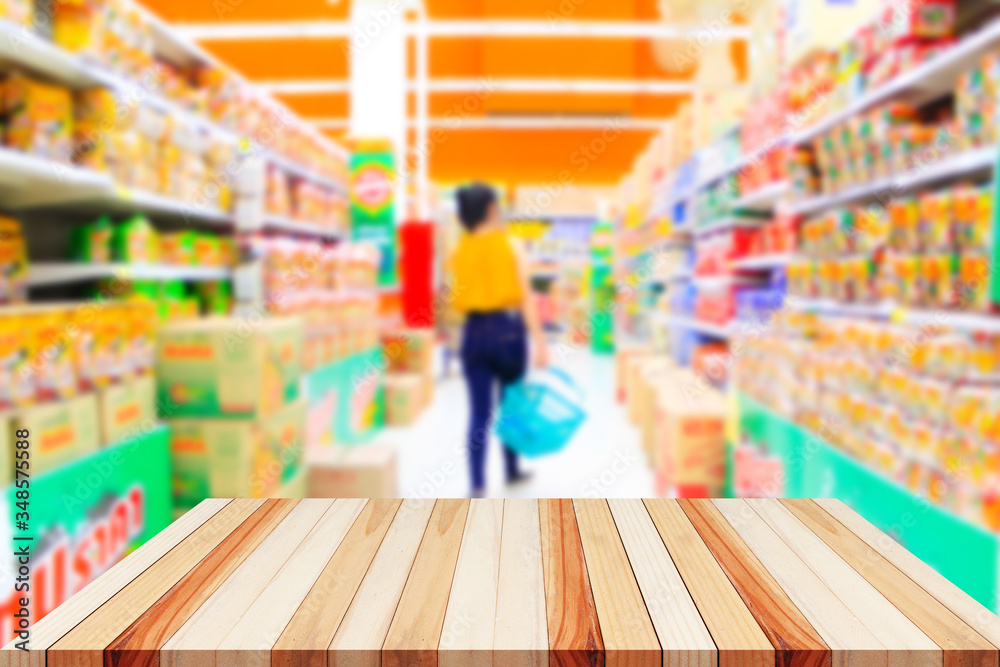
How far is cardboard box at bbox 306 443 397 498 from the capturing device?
10.2 feet

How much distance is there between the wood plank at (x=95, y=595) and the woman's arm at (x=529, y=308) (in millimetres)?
2337

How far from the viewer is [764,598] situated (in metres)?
0.78

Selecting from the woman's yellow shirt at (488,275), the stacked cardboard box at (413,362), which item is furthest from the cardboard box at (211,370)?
the stacked cardboard box at (413,362)

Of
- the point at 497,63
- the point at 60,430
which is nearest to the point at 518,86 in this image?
the point at 497,63

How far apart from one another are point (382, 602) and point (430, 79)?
11221mm

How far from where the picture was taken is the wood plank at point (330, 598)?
0.67m

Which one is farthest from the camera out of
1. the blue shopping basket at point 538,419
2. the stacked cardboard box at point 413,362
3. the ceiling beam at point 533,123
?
the ceiling beam at point 533,123

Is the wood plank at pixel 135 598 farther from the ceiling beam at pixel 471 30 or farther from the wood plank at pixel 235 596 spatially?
the ceiling beam at pixel 471 30

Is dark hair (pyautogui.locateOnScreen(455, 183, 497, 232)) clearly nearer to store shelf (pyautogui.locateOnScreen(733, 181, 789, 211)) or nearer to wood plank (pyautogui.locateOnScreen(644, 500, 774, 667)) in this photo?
store shelf (pyautogui.locateOnScreen(733, 181, 789, 211))

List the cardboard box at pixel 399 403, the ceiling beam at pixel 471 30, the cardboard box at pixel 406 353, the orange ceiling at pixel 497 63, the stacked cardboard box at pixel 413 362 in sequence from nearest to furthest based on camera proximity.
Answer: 1. the cardboard box at pixel 399 403
2. the stacked cardboard box at pixel 413 362
3. the cardboard box at pixel 406 353
4. the orange ceiling at pixel 497 63
5. the ceiling beam at pixel 471 30

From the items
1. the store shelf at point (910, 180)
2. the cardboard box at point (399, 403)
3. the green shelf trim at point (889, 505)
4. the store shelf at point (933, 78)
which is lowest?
the cardboard box at point (399, 403)

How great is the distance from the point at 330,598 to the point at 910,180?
7.67 feet

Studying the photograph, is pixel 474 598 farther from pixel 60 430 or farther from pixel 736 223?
pixel 736 223

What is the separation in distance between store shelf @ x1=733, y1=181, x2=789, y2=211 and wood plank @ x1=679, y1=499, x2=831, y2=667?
2938 millimetres
